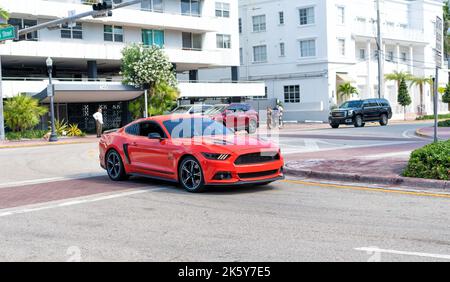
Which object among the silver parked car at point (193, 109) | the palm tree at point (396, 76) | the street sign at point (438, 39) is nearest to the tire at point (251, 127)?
the silver parked car at point (193, 109)

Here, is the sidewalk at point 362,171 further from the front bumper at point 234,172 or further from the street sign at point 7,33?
the street sign at point 7,33

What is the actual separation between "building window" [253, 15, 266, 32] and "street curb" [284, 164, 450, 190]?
50352 mm

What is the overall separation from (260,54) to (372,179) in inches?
2056

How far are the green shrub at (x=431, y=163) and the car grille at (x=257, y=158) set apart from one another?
2565mm

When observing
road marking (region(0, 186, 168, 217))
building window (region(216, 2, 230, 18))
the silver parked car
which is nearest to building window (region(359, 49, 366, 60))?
building window (region(216, 2, 230, 18))

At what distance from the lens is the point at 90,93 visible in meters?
38.5

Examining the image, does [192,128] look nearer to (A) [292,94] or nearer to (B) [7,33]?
(B) [7,33]

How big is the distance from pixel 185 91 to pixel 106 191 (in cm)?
3730

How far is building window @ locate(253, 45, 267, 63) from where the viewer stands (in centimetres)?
6253

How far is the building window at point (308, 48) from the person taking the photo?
191ft

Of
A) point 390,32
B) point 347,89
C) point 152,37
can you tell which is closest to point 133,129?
point 152,37

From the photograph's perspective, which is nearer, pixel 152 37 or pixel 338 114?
pixel 338 114

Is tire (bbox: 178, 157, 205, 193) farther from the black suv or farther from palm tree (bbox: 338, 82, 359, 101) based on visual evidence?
palm tree (bbox: 338, 82, 359, 101)

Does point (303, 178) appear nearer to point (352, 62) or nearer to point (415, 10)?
point (352, 62)
